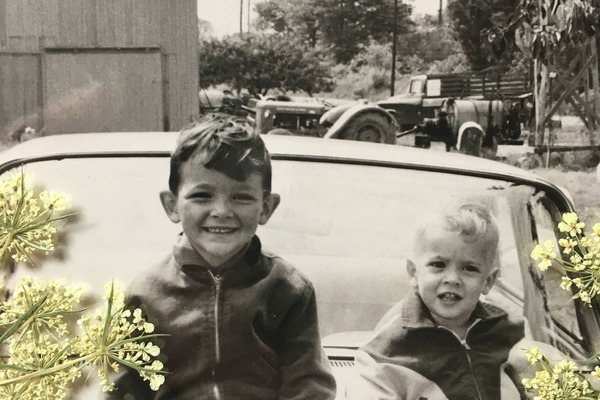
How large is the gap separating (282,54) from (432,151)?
427 millimetres

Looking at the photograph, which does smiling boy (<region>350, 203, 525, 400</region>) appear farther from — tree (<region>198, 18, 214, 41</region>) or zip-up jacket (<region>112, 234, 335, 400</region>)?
tree (<region>198, 18, 214, 41</region>)

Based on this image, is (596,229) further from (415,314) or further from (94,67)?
(94,67)

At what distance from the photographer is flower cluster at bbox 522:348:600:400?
5.92ft

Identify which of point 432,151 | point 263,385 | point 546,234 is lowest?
point 263,385

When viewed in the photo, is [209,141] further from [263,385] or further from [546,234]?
[546,234]

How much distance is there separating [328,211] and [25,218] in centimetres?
68

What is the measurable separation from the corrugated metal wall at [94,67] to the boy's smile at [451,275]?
650 mm

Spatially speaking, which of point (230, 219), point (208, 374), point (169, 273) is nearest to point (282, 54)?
point (230, 219)

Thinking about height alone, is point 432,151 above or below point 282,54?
below

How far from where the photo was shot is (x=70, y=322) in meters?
1.79

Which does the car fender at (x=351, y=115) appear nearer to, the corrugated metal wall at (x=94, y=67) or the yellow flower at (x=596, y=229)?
the corrugated metal wall at (x=94, y=67)

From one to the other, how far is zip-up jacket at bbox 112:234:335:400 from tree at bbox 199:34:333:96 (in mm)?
384

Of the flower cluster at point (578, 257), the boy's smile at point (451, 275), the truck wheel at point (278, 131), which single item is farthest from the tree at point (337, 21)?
the flower cluster at point (578, 257)

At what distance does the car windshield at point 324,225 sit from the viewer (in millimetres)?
1812
